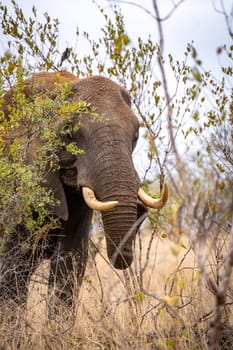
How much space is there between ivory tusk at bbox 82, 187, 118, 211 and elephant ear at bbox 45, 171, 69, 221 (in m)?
0.32

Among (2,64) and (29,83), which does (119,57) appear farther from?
(2,64)

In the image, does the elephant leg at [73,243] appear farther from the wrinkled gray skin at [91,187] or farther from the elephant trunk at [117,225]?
the elephant trunk at [117,225]

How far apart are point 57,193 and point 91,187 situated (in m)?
0.44

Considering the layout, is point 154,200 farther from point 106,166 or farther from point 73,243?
point 73,243

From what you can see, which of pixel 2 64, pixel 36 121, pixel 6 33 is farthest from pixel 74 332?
pixel 6 33

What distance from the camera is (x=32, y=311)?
6391 millimetres

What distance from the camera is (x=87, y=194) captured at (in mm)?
6562

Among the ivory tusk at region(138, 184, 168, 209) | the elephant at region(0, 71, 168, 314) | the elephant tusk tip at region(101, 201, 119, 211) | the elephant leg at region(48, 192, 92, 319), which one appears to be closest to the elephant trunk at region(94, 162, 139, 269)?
the elephant at region(0, 71, 168, 314)

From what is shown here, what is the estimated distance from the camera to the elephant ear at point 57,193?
6824mm

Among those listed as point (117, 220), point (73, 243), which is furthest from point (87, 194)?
point (73, 243)

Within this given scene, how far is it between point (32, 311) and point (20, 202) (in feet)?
3.51

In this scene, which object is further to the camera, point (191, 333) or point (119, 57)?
point (119, 57)

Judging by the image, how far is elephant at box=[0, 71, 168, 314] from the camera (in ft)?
20.8

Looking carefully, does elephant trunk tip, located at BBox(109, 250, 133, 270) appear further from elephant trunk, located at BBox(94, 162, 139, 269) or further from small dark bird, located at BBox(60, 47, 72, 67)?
small dark bird, located at BBox(60, 47, 72, 67)
